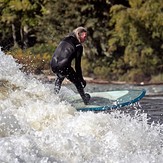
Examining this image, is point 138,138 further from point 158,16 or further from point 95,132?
point 158,16

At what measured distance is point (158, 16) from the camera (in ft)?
71.1

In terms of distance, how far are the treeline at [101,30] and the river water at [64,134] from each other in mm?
13964

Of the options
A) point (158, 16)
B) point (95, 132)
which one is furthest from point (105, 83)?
point (95, 132)

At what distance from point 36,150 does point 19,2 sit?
2247 centimetres

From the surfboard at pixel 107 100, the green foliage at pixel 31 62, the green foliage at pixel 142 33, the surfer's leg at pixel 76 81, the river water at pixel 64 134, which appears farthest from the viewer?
the green foliage at pixel 142 33

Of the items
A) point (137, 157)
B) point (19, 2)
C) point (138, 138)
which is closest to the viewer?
point (137, 157)

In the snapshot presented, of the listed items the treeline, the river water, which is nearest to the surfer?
the river water

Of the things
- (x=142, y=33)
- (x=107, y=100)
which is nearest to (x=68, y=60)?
(x=107, y=100)

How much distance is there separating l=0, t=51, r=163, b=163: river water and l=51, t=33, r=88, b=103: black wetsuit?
1355mm

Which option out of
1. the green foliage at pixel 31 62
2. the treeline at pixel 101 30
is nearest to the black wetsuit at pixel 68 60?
the green foliage at pixel 31 62

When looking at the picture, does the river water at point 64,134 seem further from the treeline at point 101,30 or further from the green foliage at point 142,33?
the treeline at point 101,30

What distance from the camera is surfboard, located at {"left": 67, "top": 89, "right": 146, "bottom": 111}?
9.59 metres

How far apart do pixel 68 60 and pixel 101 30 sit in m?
14.5

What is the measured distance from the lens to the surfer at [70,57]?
9609 mm
